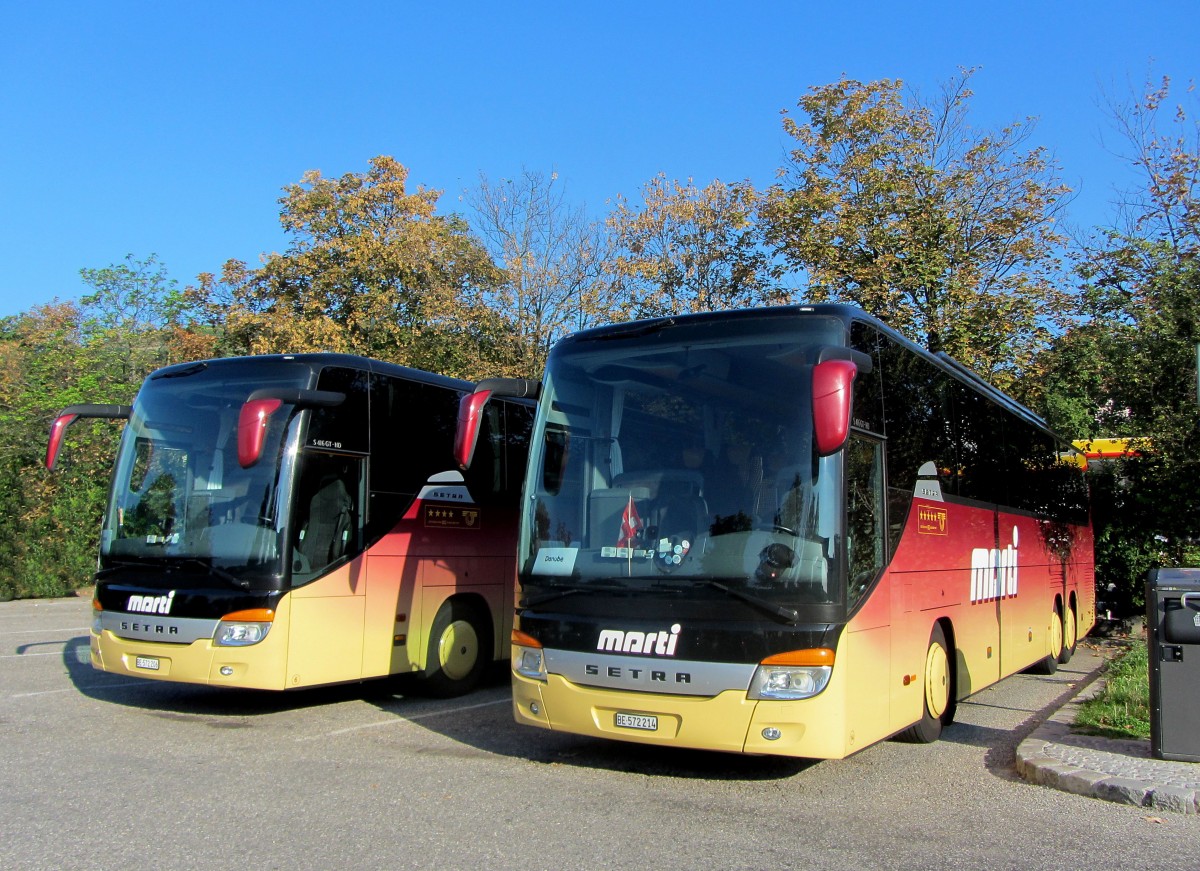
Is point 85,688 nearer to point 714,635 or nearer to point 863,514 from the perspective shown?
point 714,635

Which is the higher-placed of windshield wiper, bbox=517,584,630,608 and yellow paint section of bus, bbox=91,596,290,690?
windshield wiper, bbox=517,584,630,608

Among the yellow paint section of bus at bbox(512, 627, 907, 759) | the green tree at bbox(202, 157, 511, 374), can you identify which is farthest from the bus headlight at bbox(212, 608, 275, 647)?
the green tree at bbox(202, 157, 511, 374)

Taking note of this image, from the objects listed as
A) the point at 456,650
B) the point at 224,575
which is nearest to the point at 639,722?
the point at 224,575

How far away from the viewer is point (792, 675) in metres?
6.22

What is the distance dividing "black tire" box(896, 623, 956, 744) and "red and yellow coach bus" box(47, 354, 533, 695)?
489 cm

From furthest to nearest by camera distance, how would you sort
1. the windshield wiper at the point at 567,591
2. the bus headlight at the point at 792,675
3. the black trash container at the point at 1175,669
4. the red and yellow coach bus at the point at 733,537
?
the black trash container at the point at 1175,669 < the windshield wiper at the point at 567,591 < the red and yellow coach bus at the point at 733,537 < the bus headlight at the point at 792,675

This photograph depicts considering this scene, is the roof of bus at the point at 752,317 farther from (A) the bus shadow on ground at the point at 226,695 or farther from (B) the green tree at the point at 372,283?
(B) the green tree at the point at 372,283

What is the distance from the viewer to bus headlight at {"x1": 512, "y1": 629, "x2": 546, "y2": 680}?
715cm

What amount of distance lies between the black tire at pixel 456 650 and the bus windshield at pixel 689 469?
11.9ft

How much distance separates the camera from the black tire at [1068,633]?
Result: 45.9 feet

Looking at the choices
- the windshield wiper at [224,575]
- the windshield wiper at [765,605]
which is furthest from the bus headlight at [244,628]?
the windshield wiper at [765,605]

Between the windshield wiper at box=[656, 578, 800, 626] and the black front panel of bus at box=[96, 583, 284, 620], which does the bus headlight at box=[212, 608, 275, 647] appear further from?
the windshield wiper at box=[656, 578, 800, 626]

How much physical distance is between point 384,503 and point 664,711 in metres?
4.39

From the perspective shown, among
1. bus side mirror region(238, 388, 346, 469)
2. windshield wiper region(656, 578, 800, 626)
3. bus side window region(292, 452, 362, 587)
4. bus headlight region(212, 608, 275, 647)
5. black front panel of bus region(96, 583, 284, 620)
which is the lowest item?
bus headlight region(212, 608, 275, 647)
